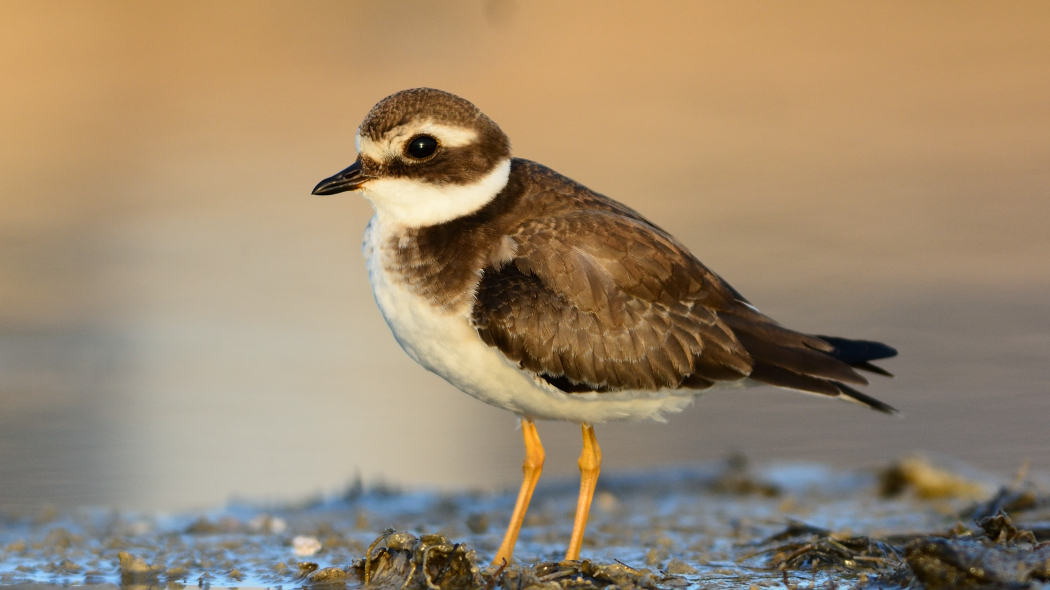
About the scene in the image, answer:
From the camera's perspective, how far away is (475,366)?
20.3ft

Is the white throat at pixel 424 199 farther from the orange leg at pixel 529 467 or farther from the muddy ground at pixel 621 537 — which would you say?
the muddy ground at pixel 621 537

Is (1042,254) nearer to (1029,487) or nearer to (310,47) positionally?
(1029,487)

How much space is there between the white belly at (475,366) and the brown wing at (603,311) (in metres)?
0.09

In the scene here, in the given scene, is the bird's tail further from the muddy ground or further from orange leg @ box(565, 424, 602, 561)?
orange leg @ box(565, 424, 602, 561)

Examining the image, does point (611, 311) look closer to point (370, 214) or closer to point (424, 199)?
point (424, 199)

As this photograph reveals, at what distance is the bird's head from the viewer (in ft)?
21.4

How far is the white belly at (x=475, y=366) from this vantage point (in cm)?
616

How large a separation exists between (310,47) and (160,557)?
1260cm

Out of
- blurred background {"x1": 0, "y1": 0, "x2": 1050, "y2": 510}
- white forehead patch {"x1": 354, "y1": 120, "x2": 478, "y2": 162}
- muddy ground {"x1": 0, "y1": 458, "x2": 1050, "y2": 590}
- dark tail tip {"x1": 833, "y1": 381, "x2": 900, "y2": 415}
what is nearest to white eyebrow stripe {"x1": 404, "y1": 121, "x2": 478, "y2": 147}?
white forehead patch {"x1": 354, "y1": 120, "x2": 478, "y2": 162}

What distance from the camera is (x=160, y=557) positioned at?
6.72m

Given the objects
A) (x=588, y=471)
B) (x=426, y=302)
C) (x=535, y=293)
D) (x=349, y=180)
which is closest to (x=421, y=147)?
(x=349, y=180)

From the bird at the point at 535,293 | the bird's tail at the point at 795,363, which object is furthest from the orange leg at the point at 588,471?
the bird's tail at the point at 795,363

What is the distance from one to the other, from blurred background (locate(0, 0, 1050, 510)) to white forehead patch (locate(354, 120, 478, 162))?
9.58 feet

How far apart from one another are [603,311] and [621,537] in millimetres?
1719
